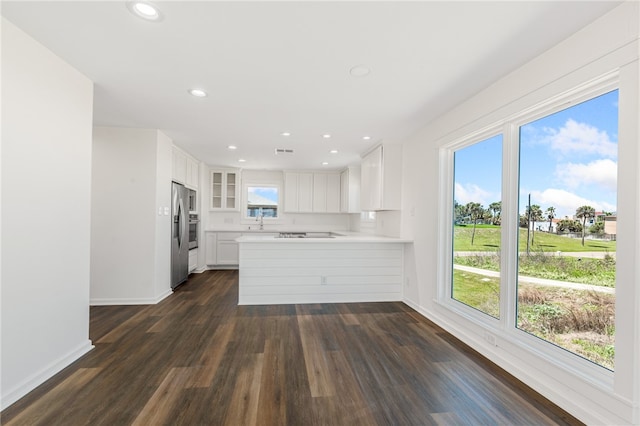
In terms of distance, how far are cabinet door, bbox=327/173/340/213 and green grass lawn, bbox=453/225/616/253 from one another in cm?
389

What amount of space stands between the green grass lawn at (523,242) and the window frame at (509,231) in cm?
11

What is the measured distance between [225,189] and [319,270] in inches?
146

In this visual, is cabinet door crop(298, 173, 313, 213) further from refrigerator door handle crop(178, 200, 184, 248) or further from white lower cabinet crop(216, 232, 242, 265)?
refrigerator door handle crop(178, 200, 184, 248)

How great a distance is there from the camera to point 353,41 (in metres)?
1.90

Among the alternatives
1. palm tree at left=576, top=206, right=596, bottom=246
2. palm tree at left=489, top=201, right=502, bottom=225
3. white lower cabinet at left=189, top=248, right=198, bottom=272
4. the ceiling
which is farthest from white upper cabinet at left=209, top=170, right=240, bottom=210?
palm tree at left=576, top=206, right=596, bottom=246

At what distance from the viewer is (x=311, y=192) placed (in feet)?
22.9

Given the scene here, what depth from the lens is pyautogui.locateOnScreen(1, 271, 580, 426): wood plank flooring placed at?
5.77ft

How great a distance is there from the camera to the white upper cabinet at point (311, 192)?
6.93 meters

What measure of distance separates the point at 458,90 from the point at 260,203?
17.3ft

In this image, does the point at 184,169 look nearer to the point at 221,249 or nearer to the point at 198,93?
the point at 221,249

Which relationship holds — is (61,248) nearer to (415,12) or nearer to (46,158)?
(46,158)

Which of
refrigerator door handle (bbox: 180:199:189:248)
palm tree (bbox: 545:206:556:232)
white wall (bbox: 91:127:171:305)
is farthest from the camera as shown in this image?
refrigerator door handle (bbox: 180:199:189:248)

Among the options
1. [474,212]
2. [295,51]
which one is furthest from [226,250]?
[295,51]

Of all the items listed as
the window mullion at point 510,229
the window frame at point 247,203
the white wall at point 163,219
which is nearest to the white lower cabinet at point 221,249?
the window frame at point 247,203
